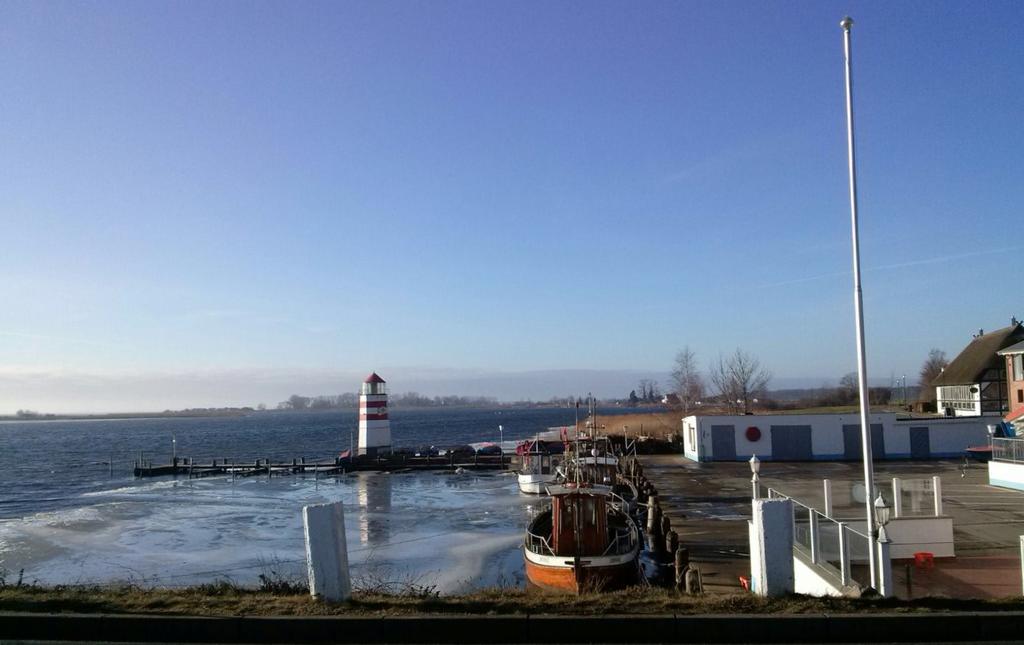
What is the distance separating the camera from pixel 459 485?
48938mm

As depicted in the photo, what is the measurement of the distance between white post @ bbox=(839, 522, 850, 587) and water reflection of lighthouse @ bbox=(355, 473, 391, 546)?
1987cm

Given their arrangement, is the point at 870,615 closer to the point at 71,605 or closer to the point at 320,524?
the point at 320,524

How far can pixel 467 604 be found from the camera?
9375mm

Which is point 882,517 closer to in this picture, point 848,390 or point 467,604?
point 467,604

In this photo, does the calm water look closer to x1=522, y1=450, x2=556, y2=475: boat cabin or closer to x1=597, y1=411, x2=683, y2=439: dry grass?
x1=522, y1=450, x2=556, y2=475: boat cabin

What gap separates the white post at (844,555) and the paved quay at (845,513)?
121 centimetres

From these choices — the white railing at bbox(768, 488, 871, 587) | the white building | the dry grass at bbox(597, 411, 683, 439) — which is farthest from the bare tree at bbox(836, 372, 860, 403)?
the white railing at bbox(768, 488, 871, 587)

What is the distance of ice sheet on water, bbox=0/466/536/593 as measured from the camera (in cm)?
2355

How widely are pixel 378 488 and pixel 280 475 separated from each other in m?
13.3

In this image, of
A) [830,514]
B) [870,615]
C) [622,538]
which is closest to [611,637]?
[870,615]

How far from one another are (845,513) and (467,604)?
440 inches

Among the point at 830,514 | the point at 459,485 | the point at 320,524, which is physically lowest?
the point at 459,485

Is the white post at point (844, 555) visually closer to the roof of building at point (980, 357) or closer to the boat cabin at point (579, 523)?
the boat cabin at point (579, 523)

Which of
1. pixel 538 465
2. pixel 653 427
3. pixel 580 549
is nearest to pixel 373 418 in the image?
pixel 538 465
